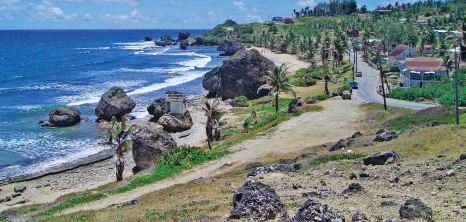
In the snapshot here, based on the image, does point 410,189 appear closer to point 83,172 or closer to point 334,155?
point 334,155

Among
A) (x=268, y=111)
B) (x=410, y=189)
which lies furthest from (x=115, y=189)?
(x=268, y=111)

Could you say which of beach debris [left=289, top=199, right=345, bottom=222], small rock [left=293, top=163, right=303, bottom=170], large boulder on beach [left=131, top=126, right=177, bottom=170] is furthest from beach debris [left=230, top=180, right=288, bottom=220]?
large boulder on beach [left=131, top=126, right=177, bottom=170]

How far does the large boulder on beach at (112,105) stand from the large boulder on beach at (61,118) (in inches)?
136

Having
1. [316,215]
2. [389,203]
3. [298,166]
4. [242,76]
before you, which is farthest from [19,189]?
[242,76]

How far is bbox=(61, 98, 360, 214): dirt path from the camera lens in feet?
89.5

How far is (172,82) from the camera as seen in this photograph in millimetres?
89438

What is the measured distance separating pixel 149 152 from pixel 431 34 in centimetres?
8202

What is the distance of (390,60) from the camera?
84.6 metres

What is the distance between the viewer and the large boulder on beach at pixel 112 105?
56.4 metres

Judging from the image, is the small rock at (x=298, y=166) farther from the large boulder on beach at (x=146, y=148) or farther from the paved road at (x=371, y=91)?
the paved road at (x=371, y=91)

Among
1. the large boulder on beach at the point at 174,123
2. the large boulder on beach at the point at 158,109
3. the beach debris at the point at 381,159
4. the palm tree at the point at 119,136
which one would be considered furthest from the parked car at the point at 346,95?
the palm tree at the point at 119,136

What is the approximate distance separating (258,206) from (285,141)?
2124 cm

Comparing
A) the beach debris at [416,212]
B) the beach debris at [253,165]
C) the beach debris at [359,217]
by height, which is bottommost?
the beach debris at [253,165]

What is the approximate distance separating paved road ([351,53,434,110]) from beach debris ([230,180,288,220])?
35157 millimetres
